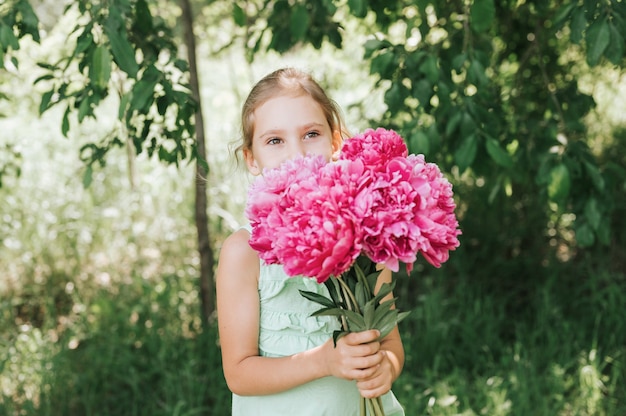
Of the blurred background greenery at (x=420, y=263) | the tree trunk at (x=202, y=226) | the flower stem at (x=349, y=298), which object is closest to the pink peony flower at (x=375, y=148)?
the flower stem at (x=349, y=298)

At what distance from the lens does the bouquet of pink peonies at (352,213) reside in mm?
1180

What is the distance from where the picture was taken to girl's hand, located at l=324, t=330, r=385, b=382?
4.45 feet

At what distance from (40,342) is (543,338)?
240cm

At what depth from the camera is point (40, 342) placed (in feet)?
11.0

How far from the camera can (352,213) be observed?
1185mm

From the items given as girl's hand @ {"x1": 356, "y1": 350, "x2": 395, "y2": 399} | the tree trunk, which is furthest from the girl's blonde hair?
the tree trunk

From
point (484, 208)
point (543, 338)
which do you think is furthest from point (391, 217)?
point (484, 208)

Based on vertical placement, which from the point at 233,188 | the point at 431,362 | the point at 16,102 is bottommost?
the point at 431,362

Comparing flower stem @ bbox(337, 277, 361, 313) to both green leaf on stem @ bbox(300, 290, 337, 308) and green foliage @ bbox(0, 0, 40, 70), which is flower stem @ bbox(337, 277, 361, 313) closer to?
green leaf on stem @ bbox(300, 290, 337, 308)

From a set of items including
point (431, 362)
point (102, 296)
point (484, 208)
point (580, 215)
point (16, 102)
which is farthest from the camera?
point (16, 102)

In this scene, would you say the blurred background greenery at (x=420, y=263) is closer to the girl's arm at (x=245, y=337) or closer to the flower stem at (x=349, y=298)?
the girl's arm at (x=245, y=337)

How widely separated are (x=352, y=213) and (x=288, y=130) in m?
0.55

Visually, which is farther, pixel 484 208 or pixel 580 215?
pixel 484 208

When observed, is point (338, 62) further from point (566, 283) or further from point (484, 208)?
point (566, 283)
